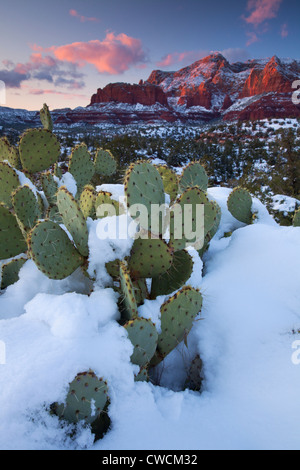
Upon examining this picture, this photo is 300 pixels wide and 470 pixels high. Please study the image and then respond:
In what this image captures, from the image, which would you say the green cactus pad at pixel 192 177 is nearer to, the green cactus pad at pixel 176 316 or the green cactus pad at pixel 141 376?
the green cactus pad at pixel 176 316

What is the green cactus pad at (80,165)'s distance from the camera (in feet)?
10.6

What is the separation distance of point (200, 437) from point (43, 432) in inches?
25.5

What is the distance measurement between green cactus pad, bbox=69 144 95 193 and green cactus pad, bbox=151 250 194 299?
1.94 metres

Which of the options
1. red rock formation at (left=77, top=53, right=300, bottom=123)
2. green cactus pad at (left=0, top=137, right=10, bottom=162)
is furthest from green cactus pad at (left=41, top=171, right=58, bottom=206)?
red rock formation at (left=77, top=53, right=300, bottom=123)

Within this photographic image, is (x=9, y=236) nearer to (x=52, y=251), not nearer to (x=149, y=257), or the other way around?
(x=52, y=251)

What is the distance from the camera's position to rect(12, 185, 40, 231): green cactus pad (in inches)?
79.8

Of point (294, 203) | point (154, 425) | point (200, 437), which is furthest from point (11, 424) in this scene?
point (294, 203)

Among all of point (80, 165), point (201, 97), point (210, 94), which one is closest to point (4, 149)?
point (80, 165)

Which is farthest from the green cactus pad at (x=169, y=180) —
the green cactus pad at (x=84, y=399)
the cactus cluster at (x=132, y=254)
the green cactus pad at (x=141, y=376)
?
the green cactus pad at (x=84, y=399)

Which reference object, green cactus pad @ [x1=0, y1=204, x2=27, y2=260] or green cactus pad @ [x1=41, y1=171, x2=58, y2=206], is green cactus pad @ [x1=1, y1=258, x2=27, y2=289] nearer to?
green cactus pad @ [x1=0, y1=204, x2=27, y2=260]

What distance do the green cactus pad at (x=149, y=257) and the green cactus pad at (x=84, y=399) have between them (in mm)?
729

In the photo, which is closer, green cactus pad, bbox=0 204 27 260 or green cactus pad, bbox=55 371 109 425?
green cactus pad, bbox=55 371 109 425

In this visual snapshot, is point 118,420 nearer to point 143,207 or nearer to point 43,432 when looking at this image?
point 43,432

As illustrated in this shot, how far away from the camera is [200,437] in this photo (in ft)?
3.87
